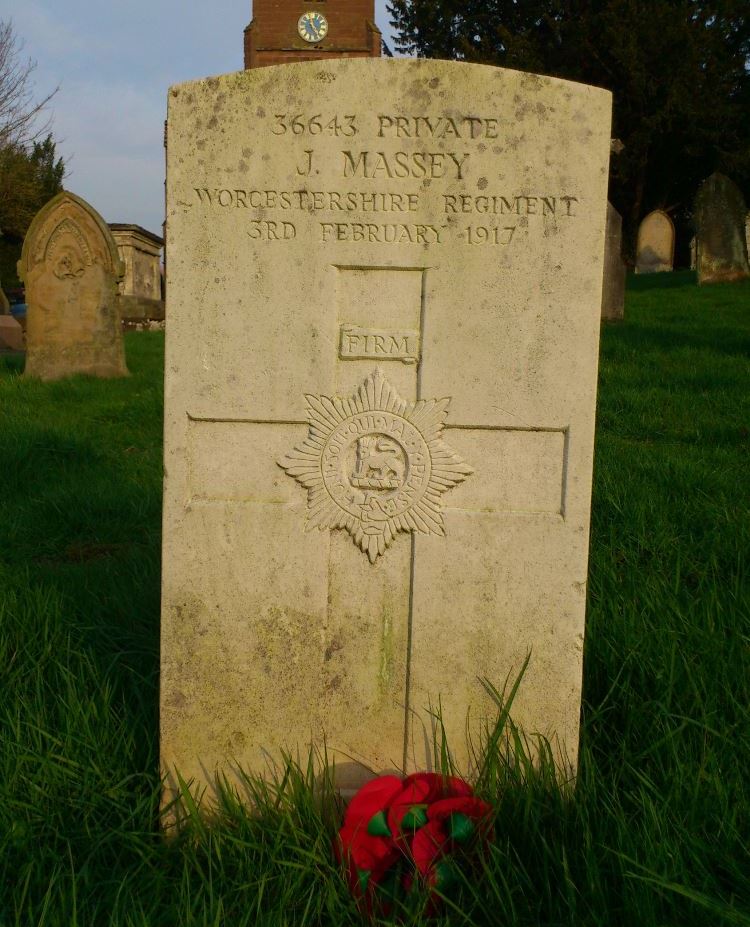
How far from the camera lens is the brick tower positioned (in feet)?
102

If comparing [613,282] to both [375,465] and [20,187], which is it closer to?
[375,465]

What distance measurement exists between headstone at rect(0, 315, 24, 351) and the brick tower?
20680mm

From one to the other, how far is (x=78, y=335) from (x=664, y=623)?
7.18 metres

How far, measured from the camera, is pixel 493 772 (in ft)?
6.59

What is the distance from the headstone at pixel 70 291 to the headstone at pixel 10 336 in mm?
5735

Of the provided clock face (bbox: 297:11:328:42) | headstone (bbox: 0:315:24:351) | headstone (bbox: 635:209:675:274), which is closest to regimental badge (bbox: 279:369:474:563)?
headstone (bbox: 0:315:24:351)

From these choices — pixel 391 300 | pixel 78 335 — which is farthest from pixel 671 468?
pixel 78 335

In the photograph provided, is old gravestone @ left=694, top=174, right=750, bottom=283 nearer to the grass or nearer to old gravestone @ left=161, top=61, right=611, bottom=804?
the grass

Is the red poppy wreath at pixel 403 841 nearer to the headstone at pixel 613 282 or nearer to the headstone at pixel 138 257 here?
the headstone at pixel 613 282

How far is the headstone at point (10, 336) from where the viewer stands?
13.9 metres

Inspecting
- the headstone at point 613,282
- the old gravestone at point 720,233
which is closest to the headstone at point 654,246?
the old gravestone at point 720,233

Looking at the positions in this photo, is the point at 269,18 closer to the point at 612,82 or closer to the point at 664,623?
the point at 612,82

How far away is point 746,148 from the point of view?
24828mm

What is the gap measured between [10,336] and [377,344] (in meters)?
13.5
